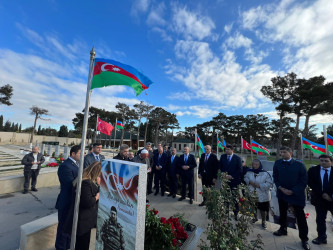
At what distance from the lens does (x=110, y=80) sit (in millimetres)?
2770

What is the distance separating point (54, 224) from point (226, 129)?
53583mm

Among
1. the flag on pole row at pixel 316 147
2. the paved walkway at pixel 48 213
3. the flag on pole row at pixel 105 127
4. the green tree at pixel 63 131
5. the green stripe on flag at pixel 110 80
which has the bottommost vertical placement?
the paved walkway at pixel 48 213

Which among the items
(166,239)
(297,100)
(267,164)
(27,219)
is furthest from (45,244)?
(297,100)

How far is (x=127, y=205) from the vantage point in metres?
1.81

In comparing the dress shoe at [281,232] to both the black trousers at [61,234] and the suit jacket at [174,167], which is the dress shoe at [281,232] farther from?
the black trousers at [61,234]

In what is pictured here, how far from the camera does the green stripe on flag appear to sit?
2.73 m

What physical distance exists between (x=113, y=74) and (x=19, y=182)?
6.67 m

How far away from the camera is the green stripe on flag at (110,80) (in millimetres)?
2727

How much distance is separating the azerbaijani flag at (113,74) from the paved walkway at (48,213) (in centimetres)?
347

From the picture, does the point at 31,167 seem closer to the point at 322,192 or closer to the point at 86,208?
the point at 86,208

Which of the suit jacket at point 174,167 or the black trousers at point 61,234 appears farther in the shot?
the suit jacket at point 174,167

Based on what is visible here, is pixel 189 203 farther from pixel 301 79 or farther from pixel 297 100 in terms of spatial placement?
pixel 301 79

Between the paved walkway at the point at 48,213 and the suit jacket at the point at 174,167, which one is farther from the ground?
the suit jacket at the point at 174,167

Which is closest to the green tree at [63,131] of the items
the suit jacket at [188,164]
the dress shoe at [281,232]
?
the suit jacket at [188,164]
